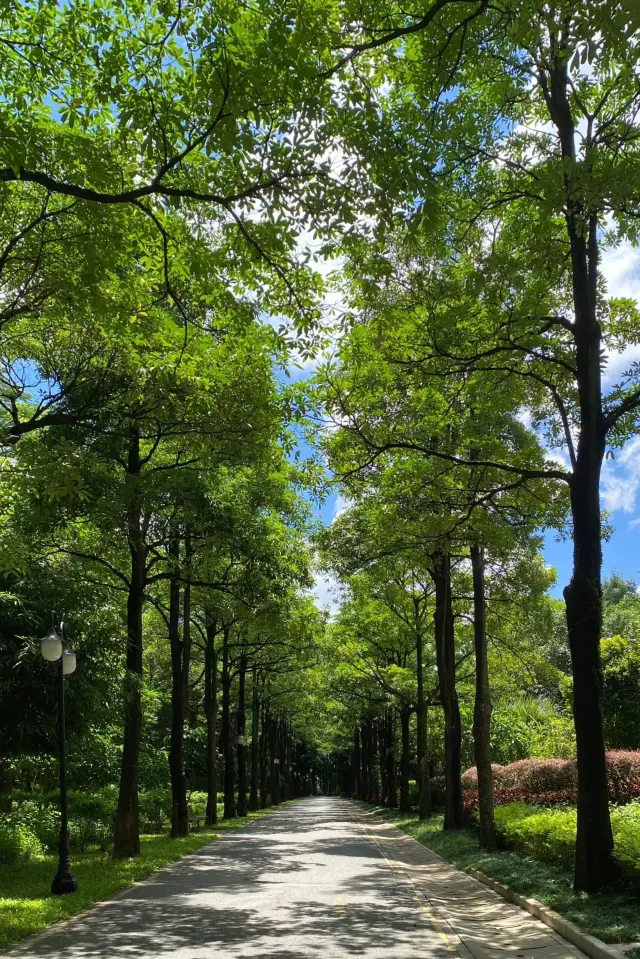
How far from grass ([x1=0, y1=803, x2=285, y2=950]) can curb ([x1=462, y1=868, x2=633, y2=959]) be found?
5.75 m

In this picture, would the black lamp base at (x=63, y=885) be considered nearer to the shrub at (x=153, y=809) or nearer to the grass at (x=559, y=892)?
the grass at (x=559, y=892)

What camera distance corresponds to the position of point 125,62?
6812 mm

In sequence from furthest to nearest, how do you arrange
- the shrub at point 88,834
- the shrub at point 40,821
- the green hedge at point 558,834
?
the shrub at point 88,834 < the shrub at point 40,821 < the green hedge at point 558,834

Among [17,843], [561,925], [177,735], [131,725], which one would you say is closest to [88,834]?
[177,735]

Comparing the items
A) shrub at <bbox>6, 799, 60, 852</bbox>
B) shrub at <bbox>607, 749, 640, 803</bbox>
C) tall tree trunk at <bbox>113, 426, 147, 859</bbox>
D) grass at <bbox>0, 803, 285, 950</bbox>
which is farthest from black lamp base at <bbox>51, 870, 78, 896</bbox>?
shrub at <bbox>607, 749, 640, 803</bbox>

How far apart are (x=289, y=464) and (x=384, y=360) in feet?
23.1

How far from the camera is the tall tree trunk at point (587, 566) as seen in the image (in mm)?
9297

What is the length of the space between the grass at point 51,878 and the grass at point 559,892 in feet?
19.2

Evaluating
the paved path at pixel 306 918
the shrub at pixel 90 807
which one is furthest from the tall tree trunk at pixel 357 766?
the paved path at pixel 306 918

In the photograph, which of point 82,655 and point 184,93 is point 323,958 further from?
point 82,655

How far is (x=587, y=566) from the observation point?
1020 cm

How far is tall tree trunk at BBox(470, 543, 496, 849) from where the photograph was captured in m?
15.1

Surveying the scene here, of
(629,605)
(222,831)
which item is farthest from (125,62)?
(629,605)

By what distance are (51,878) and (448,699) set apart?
11869 mm
